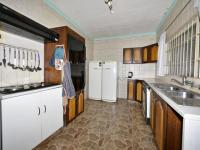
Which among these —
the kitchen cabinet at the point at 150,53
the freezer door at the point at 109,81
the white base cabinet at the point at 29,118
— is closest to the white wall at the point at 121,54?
the kitchen cabinet at the point at 150,53

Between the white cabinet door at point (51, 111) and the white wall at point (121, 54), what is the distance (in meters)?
2.97

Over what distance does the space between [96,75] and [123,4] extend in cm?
237

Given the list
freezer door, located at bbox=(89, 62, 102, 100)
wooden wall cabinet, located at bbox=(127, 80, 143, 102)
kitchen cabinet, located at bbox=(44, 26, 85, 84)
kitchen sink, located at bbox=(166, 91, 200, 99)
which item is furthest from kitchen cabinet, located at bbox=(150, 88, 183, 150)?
freezer door, located at bbox=(89, 62, 102, 100)

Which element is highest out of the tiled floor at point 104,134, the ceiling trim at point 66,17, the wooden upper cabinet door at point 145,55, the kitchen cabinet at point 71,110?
the ceiling trim at point 66,17

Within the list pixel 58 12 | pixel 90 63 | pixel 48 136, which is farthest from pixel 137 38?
pixel 48 136

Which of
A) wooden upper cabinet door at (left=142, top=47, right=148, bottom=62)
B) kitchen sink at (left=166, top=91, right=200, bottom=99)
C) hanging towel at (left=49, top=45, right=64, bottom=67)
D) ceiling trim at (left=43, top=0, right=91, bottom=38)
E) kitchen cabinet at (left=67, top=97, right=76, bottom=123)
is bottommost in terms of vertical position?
kitchen cabinet at (left=67, top=97, right=76, bottom=123)

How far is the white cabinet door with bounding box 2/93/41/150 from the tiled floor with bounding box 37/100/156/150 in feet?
1.10

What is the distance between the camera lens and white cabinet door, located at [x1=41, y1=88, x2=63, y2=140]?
1.60m

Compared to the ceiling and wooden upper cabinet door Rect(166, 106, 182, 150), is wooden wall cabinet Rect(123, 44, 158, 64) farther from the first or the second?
wooden upper cabinet door Rect(166, 106, 182, 150)

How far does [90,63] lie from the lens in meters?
4.07

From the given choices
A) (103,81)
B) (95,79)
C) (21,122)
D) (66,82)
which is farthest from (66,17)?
(21,122)

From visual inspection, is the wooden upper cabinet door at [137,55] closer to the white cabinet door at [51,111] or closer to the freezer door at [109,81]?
the freezer door at [109,81]

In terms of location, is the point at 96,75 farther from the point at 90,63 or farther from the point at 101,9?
the point at 101,9

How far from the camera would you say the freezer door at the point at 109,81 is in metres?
3.78
